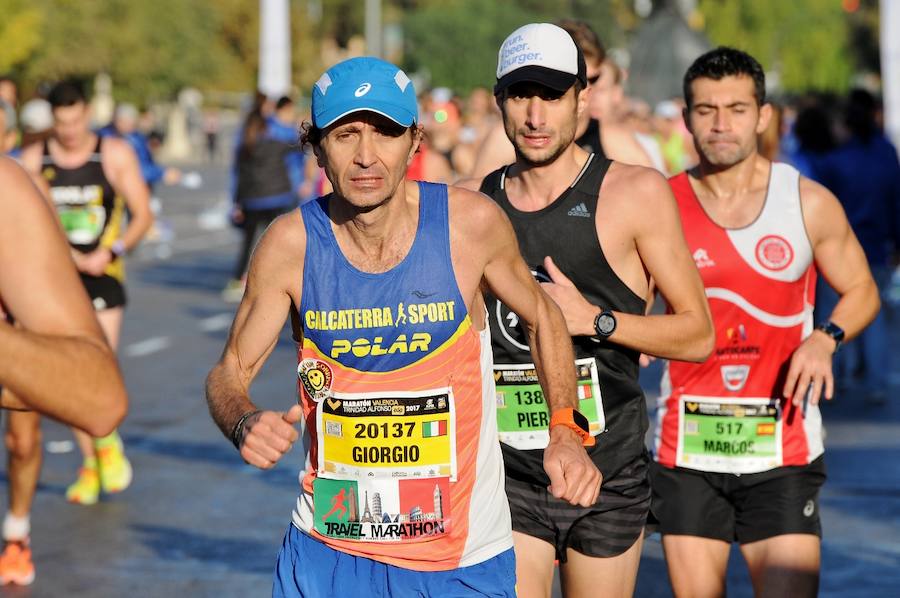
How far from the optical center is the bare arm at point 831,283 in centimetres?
514

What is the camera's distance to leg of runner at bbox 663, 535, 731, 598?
520 cm

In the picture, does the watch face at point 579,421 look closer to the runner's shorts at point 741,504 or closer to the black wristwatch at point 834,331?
the runner's shorts at point 741,504

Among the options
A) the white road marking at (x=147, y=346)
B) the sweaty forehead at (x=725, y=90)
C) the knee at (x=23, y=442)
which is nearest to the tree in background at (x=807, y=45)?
the white road marking at (x=147, y=346)

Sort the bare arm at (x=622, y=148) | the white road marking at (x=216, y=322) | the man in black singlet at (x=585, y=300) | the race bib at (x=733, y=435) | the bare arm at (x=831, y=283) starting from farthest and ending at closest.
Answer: the white road marking at (x=216, y=322) → the bare arm at (x=622, y=148) → the race bib at (x=733, y=435) → the bare arm at (x=831, y=283) → the man in black singlet at (x=585, y=300)

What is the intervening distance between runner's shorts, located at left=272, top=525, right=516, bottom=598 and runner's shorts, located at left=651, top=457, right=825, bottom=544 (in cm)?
137

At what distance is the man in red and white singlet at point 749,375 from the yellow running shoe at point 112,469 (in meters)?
4.06

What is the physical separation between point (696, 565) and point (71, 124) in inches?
208

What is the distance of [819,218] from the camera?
535cm

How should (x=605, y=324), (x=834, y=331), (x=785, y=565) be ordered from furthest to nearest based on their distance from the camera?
1. (x=834, y=331)
2. (x=785, y=565)
3. (x=605, y=324)

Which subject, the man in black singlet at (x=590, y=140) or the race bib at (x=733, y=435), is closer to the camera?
the race bib at (x=733, y=435)

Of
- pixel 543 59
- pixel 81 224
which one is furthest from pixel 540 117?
pixel 81 224

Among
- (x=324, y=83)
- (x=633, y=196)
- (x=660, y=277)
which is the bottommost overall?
(x=660, y=277)

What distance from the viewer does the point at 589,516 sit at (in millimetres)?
4738

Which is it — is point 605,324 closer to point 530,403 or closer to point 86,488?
point 530,403
